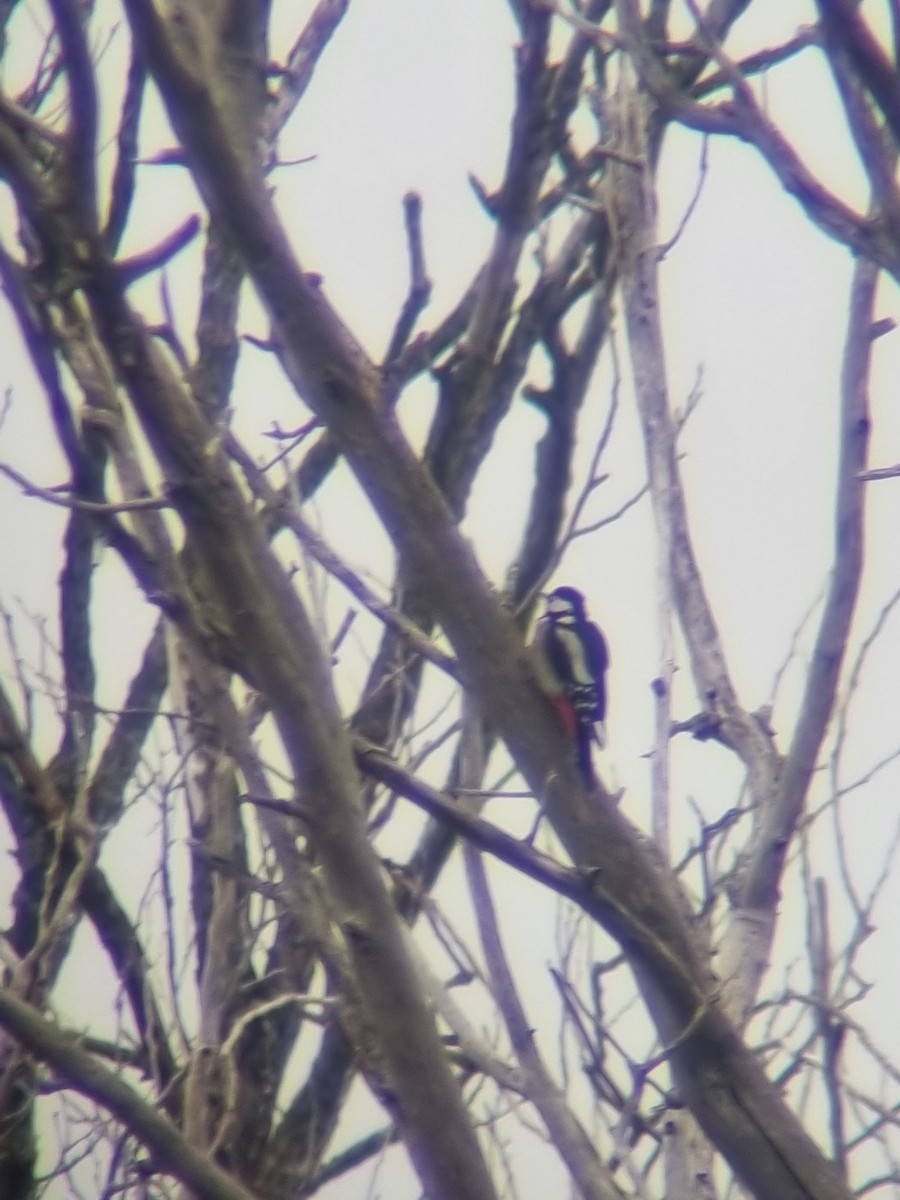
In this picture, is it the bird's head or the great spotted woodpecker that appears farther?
the bird's head

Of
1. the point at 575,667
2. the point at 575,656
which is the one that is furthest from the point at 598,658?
the point at 575,667

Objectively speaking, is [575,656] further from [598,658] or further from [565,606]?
[565,606]

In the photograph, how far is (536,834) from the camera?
7.38 ft

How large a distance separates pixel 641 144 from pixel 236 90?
0.89m

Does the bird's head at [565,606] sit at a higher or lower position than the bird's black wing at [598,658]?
higher

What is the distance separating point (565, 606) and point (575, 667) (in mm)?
708

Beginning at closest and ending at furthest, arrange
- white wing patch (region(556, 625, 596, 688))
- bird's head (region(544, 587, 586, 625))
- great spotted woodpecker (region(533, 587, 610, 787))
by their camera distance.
Answer: great spotted woodpecker (region(533, 587, 610, 787)), white wing patch (region(556, 625, 596, 688)), bird's head (region(544, 587, 586, 625))

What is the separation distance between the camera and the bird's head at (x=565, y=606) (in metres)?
4.20

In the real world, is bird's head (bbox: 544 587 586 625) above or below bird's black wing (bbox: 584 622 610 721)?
above

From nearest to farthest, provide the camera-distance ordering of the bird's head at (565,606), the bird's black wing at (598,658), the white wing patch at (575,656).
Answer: the white wing patch at (575,656)
the bird's black wing at (598,658)
the bird's head at (565,606)

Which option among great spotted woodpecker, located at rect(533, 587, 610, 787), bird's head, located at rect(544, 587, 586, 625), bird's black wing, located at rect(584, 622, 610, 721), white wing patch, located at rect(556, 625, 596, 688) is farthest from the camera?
bird's head, located at rect(544, 587, 586, 625)

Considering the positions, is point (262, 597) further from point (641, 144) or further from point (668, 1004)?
point (641, 144)

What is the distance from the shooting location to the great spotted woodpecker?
7.90ft

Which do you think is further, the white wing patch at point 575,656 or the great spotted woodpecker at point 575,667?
the white wing patch at point 575,656
